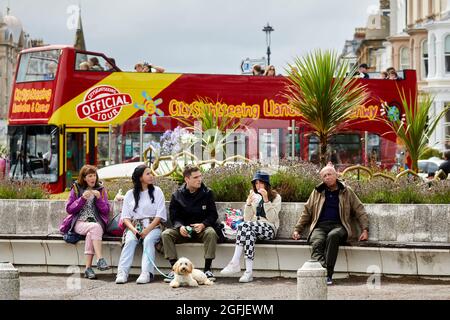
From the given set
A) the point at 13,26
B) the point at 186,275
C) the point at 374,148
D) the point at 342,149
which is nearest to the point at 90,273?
the point at 186,275

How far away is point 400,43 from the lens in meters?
72.6

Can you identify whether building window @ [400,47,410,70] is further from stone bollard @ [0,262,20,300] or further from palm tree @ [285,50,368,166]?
stone bollard @ [0,262,20,300]

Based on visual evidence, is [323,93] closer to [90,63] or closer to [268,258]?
[268,258]

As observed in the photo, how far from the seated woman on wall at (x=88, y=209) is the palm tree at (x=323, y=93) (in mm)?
4713

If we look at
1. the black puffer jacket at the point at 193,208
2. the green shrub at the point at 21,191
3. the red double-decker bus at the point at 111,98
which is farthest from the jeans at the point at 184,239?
the red double-decker bus at the point at 111,98

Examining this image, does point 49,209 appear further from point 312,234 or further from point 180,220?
point 312,234

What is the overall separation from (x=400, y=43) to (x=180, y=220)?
194 ft

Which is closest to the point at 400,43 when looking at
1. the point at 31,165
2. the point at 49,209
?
the point at 31,165

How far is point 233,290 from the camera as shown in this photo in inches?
547

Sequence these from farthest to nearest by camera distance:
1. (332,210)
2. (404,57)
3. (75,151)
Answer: (404,57) < (75,151) < (332,210)

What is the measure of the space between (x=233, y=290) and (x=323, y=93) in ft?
20.4

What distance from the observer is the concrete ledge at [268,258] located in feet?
47.2

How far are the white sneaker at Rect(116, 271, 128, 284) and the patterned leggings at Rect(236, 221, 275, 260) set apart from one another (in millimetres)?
1397

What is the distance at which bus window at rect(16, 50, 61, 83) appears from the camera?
98.0 ft
